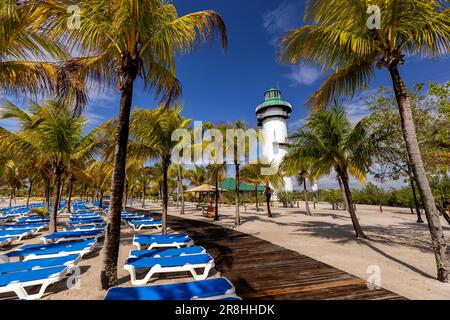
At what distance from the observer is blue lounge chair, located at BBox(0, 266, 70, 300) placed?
149 inches

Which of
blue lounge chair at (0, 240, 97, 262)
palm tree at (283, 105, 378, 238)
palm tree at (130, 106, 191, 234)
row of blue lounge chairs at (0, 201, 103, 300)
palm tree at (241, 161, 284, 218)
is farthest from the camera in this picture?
palm tree at (241, 161, 284, 218)

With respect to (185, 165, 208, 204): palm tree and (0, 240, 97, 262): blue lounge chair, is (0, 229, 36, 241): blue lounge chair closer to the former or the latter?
(0, 240, 97, 262): blue lounge chair

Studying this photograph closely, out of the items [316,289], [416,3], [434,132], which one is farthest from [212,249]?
[434,132]

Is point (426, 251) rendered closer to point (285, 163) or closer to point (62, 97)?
point (285, 163)

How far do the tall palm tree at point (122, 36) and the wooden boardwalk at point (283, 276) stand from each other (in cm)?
284

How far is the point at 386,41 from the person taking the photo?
17.4 ft

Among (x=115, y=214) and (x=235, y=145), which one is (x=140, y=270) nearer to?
(x=115, y=214)

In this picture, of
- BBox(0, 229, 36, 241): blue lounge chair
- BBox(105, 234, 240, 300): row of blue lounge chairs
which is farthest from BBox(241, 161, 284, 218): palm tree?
BBox(0, 229, 36, 241): blue lounge chair

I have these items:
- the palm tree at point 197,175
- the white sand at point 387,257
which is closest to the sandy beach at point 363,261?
the white sand at point 387,257

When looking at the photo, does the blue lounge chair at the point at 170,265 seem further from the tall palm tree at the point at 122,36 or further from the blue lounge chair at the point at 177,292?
the blue lounge chair at the point at 177,292

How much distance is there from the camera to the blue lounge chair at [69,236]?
8.14m

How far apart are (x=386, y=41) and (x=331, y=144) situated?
4678 millimetres
